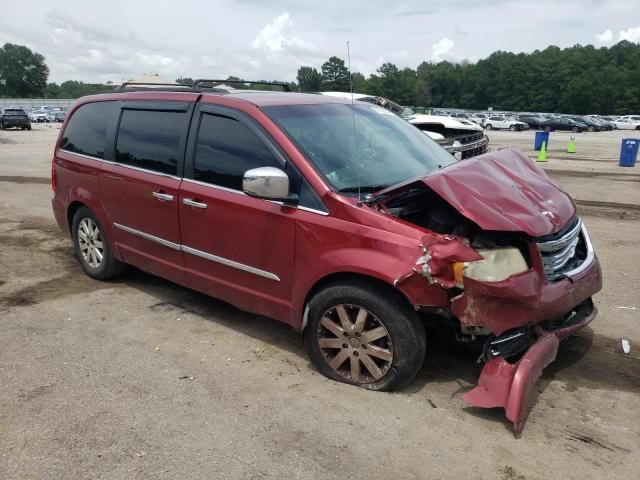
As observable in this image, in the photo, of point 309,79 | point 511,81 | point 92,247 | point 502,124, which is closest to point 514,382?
point 92,247

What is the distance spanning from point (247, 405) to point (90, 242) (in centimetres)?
304

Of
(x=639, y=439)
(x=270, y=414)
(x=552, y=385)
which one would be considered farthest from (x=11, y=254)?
(x=639, y=439)

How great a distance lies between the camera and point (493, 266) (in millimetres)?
3156

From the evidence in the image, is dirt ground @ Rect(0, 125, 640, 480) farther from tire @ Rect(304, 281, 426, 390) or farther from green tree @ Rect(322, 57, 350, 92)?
green tree @ Rect(322, 57, 350, 92)

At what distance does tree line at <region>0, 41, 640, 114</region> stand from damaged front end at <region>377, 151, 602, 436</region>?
250ft

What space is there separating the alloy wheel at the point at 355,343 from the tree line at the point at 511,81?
76532 millimetres

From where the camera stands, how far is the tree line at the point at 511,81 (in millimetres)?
92688

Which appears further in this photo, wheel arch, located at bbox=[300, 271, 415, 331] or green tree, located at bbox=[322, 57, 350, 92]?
green tree, located at bbox=[322, 57, 350, 92]

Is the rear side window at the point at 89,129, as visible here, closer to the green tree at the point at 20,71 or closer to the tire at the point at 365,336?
the tire at the point at 365,336

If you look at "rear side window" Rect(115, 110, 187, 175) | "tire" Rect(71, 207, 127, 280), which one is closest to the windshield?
"rear side window" Rect(115, 110, 187, 175)

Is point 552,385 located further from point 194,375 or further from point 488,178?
point 194,375

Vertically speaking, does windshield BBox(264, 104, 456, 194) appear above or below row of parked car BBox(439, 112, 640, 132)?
above

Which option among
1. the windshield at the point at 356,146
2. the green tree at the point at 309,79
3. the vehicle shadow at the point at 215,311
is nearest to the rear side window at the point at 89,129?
the vehicle shadow at the point at 215,311

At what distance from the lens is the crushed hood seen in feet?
10.6
